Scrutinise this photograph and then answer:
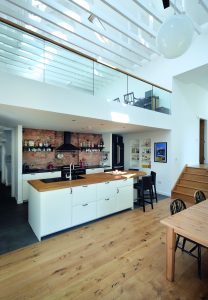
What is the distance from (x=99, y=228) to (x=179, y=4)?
18.0ft

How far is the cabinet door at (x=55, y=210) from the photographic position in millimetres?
2932

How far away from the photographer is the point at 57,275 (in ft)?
7.02

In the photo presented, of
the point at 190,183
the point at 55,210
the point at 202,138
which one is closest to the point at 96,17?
the point at 55,210

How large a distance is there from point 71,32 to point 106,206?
4.69m

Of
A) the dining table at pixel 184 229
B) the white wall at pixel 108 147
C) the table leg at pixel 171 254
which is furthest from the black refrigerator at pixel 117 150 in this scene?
the table leg at pixel 171 254

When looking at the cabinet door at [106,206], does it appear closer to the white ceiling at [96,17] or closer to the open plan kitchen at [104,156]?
the open plan kitchen at [104,156]

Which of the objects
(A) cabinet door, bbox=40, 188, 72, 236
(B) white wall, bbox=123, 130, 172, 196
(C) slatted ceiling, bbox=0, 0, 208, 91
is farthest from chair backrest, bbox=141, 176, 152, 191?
(C) slatted ceiling, bbox=0, 0, 208, 91

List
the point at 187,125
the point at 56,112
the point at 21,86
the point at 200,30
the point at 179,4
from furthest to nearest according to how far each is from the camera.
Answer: the point at 187,125, the point at 200,30, the point at 179,4, the point at 56,112, the point at 21,86

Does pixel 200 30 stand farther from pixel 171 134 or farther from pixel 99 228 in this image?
pixel 99 228

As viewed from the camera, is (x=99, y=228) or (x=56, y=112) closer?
(x=56, y=112)

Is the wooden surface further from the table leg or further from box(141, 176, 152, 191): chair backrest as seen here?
box(141, 176, 152, 191): chair backrest

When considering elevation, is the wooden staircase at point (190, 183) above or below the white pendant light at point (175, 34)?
below

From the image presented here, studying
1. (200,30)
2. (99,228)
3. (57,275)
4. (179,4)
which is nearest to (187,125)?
(200,30)

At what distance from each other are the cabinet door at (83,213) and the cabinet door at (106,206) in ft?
0.42
